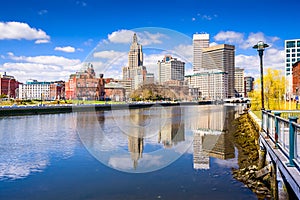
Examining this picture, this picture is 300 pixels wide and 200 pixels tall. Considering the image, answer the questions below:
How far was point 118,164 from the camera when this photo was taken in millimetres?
14125

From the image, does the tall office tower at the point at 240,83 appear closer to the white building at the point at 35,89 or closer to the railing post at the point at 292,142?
the white building at the point at 35,89

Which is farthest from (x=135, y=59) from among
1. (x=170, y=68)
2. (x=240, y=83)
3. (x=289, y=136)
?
(x=240, y=83)

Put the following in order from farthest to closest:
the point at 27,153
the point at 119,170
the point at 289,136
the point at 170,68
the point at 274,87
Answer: the point at 274,87, the point at 170,68, the point at 27,153, the point at 119,170, the point at 289,136

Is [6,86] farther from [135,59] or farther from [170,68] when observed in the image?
[170,68]

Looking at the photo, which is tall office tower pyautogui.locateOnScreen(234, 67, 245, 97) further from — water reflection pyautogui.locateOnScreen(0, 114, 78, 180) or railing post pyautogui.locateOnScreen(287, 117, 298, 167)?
railing post pyautogui.locateOnScreen(287, 117, 298, 167)

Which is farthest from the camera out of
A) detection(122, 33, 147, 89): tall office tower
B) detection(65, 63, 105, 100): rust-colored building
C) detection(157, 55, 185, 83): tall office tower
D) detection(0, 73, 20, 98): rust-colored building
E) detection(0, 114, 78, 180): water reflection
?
detection(0, 73, 20, 98): rust-colored building

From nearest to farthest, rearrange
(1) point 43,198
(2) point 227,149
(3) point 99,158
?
(1) point 43,198
(3) point 99,158
(2) point 227,149

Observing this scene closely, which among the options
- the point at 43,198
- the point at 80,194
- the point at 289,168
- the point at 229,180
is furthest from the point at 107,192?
the point at 289,168

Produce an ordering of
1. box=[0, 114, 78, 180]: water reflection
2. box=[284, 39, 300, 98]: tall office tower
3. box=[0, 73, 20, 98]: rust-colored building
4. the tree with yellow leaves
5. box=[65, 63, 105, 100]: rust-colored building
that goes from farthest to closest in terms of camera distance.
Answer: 1. box=[0, 73, 20, 98]: rust-colored building
2. box=[284, 39, 300, 98]: tall office tower
3. box=[65, 63, 105, 100]: rust-colored building
4. the tree with yellow leaves
5. box=[0, 114, 78, 180]: water reflection

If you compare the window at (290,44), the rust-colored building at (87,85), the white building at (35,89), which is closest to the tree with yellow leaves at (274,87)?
the rust-colored building at (87,85)

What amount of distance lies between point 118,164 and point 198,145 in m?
7.39

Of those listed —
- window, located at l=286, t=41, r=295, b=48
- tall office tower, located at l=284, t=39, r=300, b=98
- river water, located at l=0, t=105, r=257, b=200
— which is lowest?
river water, located at l=0, t=105, r=257, b=200

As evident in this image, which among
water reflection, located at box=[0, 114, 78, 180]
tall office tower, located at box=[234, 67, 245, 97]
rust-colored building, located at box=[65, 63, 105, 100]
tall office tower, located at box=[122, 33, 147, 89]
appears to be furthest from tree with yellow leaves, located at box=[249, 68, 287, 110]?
tall office tower, located at box=[234, 67, 245, 97]

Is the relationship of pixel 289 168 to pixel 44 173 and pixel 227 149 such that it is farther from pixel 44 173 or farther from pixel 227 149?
pixel 227 149
